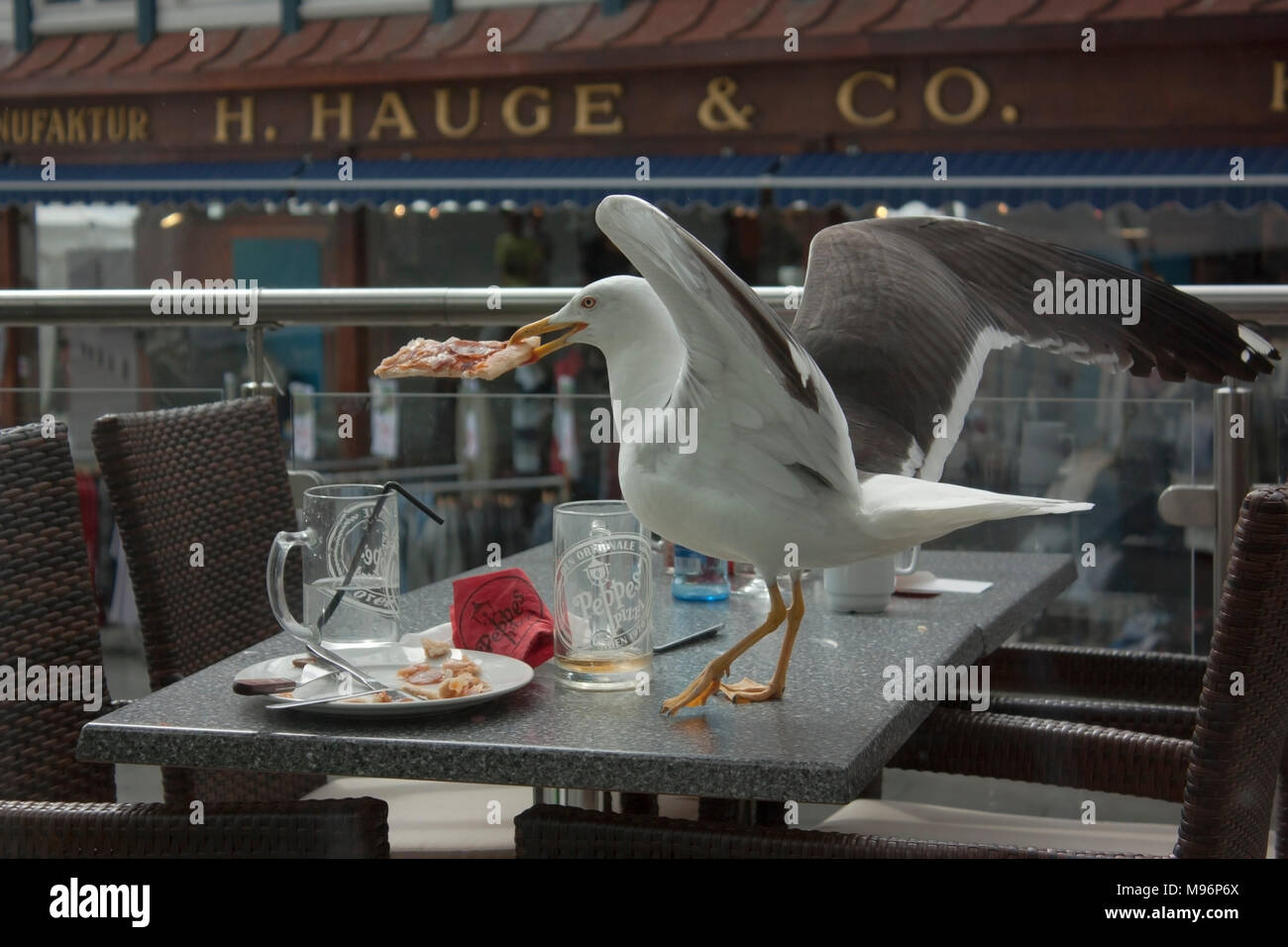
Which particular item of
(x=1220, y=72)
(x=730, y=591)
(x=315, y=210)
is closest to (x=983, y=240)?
(x=730, y=591)

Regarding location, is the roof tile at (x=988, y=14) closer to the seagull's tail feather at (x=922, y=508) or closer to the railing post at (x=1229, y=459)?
the railing post at (x=1229, y=459)

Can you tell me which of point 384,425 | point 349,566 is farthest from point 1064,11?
point 349,566

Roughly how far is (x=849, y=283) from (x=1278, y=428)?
1135 mm

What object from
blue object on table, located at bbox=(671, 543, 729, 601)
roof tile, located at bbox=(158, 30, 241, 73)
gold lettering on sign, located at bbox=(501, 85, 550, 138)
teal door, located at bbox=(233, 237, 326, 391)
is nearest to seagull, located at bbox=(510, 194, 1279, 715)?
blue object on table, located at bbox=(671, 543, 729, 601)

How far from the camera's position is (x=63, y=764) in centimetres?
153

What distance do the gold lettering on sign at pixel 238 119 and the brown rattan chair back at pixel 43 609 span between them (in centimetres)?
539

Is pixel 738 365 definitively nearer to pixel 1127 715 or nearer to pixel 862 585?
pixel 862 585

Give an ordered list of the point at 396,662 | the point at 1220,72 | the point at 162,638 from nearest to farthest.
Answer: the point at 396,662, the point at 162,638, the point at 1220,72

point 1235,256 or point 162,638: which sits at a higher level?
point 1235,256

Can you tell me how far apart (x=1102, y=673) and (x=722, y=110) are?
13.8ft

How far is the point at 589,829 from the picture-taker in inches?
49.5

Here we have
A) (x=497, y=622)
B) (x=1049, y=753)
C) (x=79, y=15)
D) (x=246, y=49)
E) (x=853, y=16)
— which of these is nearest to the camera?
(x=497, y=622)
